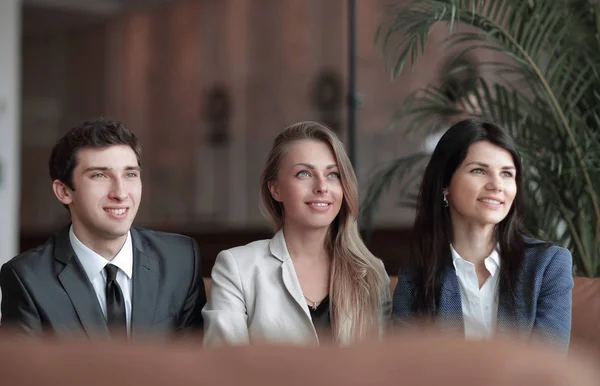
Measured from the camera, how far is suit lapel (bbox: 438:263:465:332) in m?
2.19

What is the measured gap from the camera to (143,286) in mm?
2225

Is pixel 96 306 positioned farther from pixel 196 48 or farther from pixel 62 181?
pixel 196 48

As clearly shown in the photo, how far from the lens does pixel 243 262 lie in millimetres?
2303

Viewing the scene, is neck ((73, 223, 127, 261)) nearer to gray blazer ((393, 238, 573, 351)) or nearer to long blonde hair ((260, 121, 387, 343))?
long blonde hair ((260, 121, 387, 343))

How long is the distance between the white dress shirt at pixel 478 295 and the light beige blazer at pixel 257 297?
262mm

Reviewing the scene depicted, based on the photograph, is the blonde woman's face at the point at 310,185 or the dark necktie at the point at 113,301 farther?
the blonde woman's face at the point at 310,185

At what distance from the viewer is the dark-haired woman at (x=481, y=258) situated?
84.7 inches

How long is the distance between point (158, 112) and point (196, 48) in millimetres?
1059

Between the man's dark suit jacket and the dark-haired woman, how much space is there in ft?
2.01

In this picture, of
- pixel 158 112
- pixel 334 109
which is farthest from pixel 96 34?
pixel 334 109

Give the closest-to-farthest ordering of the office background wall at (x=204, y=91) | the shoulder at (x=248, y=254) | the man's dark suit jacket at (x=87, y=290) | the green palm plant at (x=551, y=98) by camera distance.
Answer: the man's dark suit jacket at (x=87, y=290) → the shoulder at (x=248, y=254) → the green palm plant at (x=551, y=98) → the office background wall at (x=204, y=91)

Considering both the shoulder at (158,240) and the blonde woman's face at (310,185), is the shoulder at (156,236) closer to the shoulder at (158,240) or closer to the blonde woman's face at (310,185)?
the shoulder at (158,240)

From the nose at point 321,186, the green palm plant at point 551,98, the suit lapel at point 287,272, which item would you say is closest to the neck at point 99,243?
the suit lapel at point 287,272

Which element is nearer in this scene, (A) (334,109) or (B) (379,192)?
(B) (379,192)
